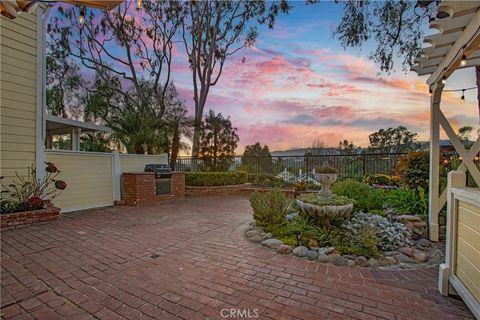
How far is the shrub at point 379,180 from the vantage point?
6.81 metres

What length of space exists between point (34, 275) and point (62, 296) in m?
0.66

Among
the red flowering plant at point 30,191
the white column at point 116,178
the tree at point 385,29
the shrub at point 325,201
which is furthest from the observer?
the white column at point 116,178

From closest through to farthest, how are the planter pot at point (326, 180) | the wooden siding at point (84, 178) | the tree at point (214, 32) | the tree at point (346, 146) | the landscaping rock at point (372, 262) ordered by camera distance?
the landscaping rock at point (372, 262) → the planter pot at point (326, 180) → the wooden siding at point (84, 178) → the tree at point (346, 146) → the tree at point (214, 32)

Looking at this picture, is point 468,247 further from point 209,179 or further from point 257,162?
point 257,162

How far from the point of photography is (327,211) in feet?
11.7

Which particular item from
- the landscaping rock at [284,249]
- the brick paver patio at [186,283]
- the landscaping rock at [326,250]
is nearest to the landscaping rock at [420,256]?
the brick paver patio at [186,283]

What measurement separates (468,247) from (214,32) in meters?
13.4

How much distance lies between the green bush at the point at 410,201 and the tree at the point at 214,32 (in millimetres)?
9540

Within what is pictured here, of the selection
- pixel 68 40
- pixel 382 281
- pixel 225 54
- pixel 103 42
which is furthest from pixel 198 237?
pixel 68 40

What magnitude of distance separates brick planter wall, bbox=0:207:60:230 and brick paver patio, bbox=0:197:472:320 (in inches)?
18.7

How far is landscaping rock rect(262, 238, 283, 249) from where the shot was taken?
3279 millimetres

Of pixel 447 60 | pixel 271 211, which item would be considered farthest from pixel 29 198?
pixel 447 60

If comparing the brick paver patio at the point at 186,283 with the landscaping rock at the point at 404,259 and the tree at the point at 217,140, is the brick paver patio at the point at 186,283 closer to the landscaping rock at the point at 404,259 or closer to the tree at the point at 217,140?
the landscaping rock at the point at 404,259

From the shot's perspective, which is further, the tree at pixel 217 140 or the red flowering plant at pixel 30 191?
the tree at pixel 217 140
